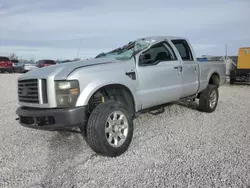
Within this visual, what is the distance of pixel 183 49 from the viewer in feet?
18.7

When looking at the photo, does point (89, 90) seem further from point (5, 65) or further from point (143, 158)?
point (5, 65)

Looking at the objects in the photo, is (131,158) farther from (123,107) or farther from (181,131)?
(181,131)

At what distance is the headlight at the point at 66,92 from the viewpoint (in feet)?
10.5

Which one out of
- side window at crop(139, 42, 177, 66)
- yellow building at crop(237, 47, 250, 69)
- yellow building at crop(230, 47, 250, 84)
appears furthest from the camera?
yellow building at crop(237, 47, 250, 69)

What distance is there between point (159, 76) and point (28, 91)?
2.37 meters

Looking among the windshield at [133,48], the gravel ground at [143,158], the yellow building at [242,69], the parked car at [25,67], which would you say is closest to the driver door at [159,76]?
the windshield at [133,48]

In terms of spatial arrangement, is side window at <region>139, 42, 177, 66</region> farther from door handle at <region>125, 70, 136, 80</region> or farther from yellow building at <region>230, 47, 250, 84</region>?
yellow building at <region>230, 47, 250, 84</region>

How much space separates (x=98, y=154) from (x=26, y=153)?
46.6 inches

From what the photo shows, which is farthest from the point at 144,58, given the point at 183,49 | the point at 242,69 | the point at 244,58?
the point at 244,58

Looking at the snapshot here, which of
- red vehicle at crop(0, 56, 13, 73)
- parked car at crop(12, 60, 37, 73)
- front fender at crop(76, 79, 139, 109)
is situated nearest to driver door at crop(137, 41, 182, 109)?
front fender at crop(76, 79, 139, 109)

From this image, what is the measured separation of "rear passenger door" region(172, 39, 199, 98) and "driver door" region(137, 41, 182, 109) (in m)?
0.23

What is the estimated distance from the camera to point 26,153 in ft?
12.3

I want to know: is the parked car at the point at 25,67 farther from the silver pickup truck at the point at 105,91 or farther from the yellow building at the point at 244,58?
the silver pickup truck at the point at 105,91

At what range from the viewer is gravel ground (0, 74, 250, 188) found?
281 centimetres
